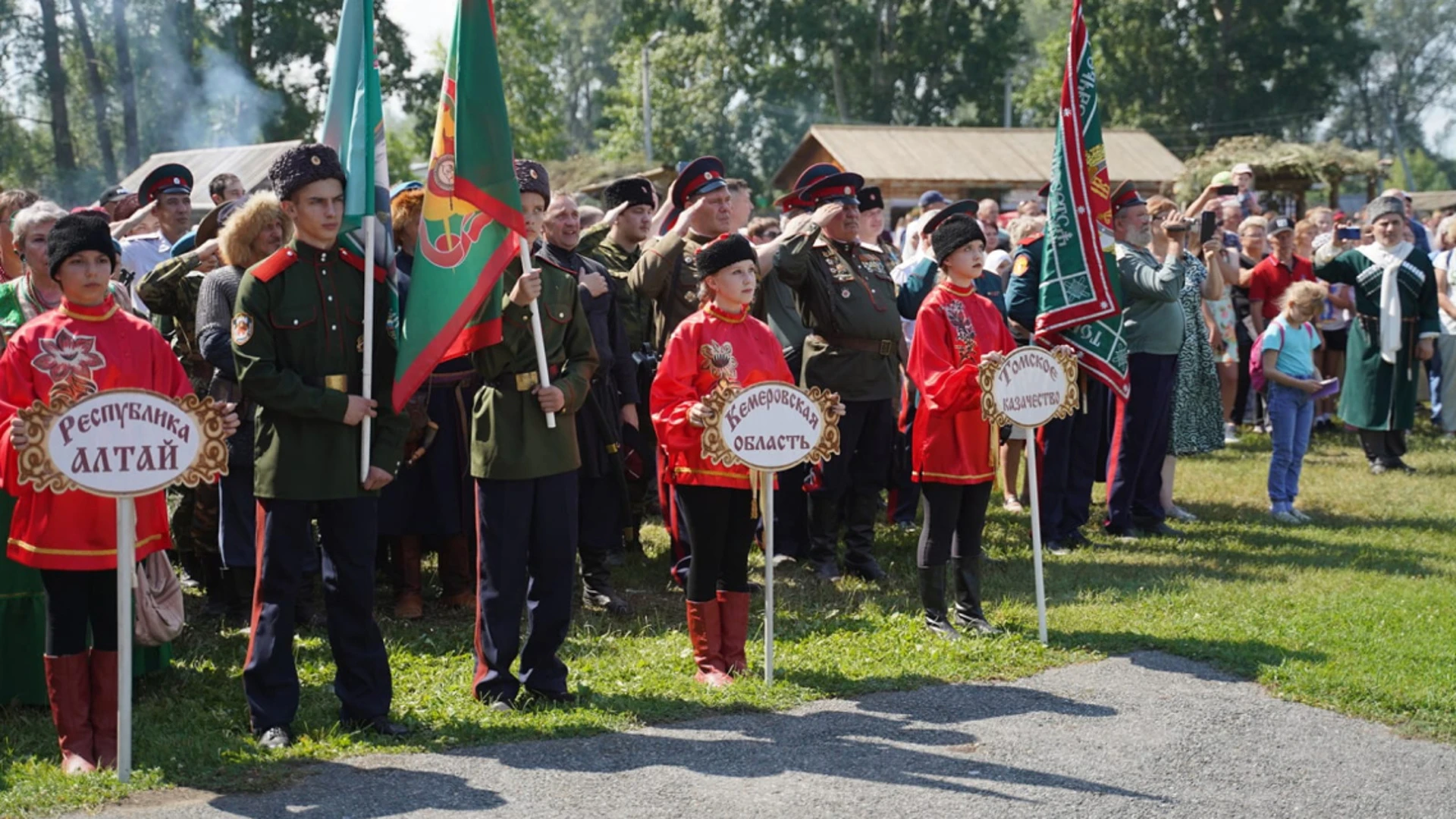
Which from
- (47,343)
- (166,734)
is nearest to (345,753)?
(166,734)

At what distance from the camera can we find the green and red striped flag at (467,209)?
5.51m

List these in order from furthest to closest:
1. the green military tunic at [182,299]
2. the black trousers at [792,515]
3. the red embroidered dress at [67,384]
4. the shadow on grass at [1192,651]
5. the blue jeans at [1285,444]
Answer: the blue jeans at [1285,444], the black trousers at [792,515], the green military tunic at [182,299], the shadow on grass at [1192,651], the red embroidered dress at [67,384]

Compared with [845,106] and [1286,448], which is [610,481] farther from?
[845,106]

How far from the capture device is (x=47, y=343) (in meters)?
5.16

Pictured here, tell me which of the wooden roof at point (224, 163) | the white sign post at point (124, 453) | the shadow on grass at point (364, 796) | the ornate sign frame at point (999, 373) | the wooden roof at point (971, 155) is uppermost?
the wooden roof at point (971, 155)

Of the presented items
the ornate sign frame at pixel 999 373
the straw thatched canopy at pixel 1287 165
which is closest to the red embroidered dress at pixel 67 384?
the ornate sign frame at pixel 999 373

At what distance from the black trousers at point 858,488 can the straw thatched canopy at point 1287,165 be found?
15.8 meters

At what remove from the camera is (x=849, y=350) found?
8312 millimetres

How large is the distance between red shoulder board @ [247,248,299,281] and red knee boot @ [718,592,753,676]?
Result: 2.23m

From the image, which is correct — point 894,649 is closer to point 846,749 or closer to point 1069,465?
point 846,749

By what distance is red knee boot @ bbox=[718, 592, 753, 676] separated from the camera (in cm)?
636

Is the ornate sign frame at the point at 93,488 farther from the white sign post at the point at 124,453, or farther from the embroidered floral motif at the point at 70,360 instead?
the embroidered floral motif at the point at 70,360

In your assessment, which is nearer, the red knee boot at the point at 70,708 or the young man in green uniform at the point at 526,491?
the red knee boot at the point at 70,708

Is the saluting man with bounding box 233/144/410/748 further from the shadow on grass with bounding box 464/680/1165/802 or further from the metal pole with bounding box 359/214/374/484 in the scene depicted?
the shadow on grass with bounding box 464/680/1165/802
